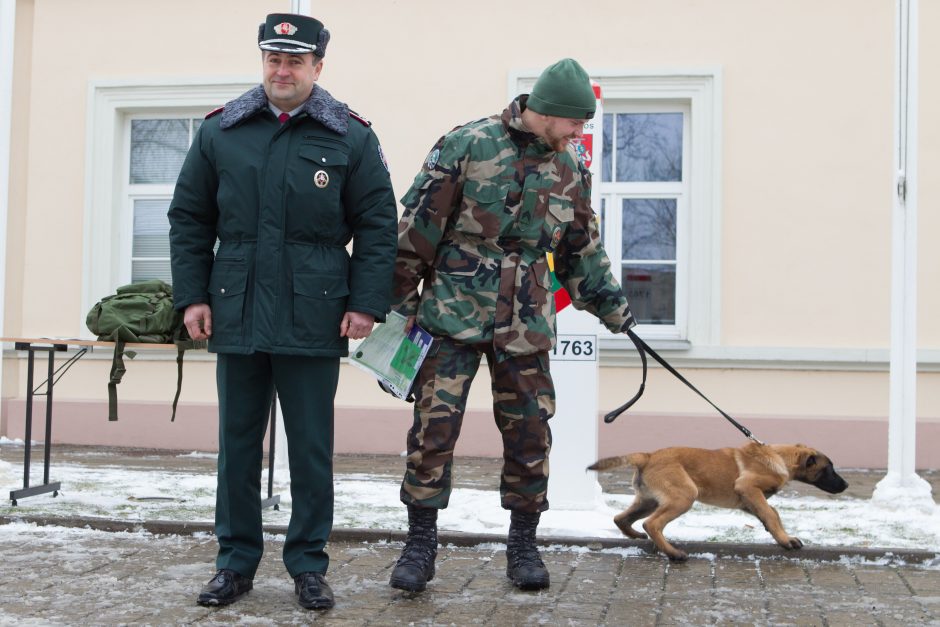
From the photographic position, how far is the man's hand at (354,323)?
13.0 feet

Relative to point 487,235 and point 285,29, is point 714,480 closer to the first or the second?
point 487,235

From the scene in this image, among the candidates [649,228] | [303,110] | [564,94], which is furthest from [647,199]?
[303,110]

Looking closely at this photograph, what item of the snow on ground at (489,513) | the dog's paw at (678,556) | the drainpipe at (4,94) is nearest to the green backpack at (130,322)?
the snow on ground at (489,513)

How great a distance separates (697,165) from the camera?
923 centimetres

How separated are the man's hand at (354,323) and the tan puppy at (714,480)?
4.66ft

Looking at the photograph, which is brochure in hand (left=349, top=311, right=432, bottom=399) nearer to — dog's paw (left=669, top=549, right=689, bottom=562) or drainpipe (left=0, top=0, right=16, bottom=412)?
dog's paw (left=669, top=549, right=689, bottom=562)

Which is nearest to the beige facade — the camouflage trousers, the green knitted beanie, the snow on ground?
the snow on ground

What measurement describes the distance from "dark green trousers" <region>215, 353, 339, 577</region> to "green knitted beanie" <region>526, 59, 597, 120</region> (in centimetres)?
116

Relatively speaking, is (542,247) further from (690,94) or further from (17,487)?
(690,94)

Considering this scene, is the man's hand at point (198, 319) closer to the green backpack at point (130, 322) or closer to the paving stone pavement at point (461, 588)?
the paving stone pavement at point (461, 588)

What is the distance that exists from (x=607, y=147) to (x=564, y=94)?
5.61 meters

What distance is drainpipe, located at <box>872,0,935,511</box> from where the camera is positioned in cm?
626

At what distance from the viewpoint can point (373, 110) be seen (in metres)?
9.70

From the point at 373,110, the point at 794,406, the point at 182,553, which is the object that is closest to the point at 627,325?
the point at 182,553
